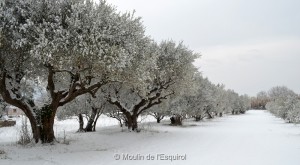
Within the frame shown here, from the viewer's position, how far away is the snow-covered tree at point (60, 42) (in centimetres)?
1608

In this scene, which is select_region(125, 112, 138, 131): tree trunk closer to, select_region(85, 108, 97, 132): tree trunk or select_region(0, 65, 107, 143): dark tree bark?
select_region(85, 108, 97, 132): tree trunk

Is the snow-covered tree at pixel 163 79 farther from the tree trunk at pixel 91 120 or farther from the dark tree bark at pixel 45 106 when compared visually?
the dark tree bark at pixel 45 106

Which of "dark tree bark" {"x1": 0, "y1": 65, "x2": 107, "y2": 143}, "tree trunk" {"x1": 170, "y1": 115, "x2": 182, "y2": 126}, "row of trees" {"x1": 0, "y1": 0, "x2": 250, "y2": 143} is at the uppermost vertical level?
"row of trees" {"x1": 0, "y1": 0, "x2": 250, "y2": 143}

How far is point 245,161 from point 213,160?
1.44 metres

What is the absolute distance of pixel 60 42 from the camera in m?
16.0

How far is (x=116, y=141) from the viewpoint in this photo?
24000mm

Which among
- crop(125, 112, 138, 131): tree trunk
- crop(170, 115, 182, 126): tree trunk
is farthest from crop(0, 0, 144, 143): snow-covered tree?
crop(170, 115, 182, 126): tree trunk

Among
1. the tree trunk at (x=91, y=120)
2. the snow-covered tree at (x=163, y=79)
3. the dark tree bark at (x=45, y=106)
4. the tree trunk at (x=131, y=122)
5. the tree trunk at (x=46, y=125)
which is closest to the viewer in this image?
the dark tree bark at (x=45, y=106)

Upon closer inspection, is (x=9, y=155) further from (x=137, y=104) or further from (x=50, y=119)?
(x=137, y=104)

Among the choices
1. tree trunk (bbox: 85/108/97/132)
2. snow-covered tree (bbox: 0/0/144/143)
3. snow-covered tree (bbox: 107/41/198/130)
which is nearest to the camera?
snow-covered tree (bbox: 0/0/144/143)

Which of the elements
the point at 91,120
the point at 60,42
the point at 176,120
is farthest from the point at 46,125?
the point at 176,120

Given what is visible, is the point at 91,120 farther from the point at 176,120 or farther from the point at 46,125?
the point at 176,120

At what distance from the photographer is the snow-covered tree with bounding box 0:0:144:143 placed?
1608cm

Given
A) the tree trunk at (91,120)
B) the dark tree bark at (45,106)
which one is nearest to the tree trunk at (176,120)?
the tree trunk at (91,120)
